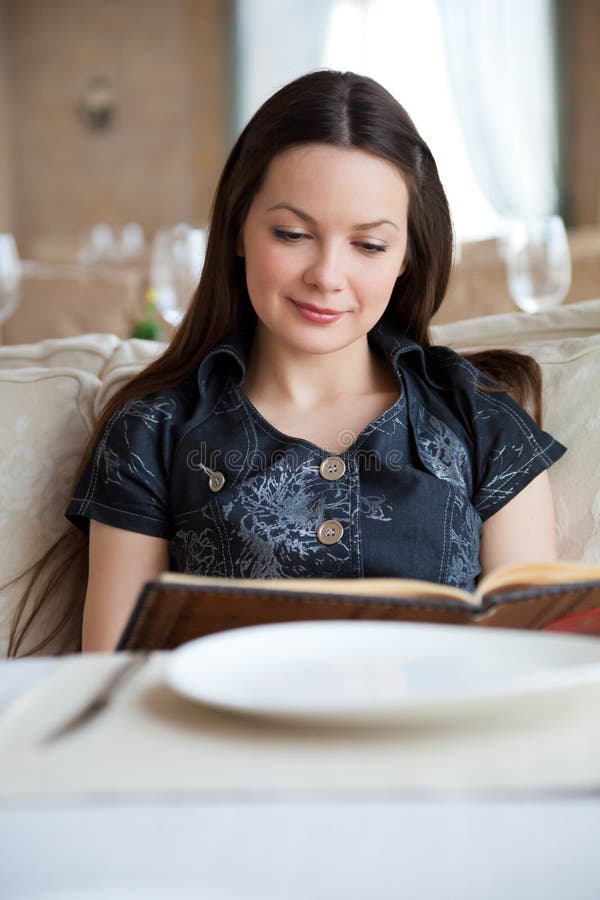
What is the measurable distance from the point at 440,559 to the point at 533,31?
7336 mm

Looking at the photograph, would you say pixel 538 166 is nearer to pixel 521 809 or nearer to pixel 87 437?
pixel 87 437

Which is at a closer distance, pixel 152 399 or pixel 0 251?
pixel 152 399

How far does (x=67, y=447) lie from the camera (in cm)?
150

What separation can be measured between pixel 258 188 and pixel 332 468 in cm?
36

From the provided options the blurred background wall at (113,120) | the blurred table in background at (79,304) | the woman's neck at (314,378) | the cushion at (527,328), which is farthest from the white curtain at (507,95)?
the woman's neck at (314,378)

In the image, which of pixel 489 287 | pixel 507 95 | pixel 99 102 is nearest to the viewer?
pixel 489 287

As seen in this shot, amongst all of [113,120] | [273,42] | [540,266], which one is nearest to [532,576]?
[540,266]

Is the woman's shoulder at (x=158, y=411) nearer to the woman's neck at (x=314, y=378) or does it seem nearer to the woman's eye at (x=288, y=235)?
Result: the woman's neck at (x=314, y=378)

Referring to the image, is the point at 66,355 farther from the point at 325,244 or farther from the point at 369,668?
the point at 369,668

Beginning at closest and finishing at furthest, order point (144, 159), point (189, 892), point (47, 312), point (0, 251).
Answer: point (189, 892), point (0, 251), point (47, 312), point (144, 159)

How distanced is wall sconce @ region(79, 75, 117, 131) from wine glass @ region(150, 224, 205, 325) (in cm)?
754

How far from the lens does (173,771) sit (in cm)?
48

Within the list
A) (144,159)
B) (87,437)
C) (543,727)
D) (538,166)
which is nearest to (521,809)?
(543,727)

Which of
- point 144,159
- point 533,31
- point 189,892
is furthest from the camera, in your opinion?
point 144,159
